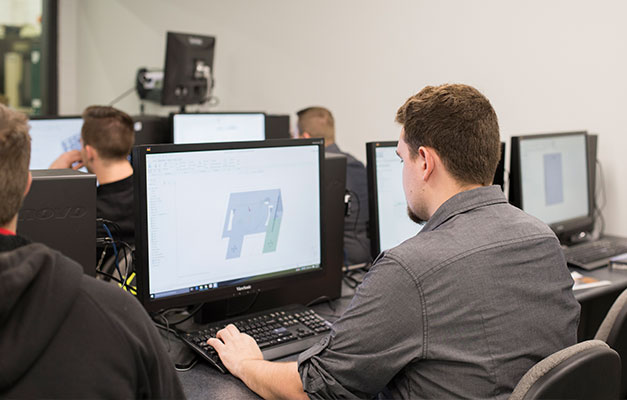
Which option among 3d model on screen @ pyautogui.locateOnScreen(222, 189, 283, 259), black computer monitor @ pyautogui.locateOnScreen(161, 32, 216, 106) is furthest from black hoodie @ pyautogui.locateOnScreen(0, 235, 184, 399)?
black computer monitor @ pyautogui.locateOnScreen(161, 32, 216, 106)

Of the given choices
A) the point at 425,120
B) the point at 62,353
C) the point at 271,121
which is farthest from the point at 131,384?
the point at 271,121

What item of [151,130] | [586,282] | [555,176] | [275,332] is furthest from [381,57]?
Answer: [275,332]

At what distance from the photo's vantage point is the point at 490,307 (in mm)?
1221

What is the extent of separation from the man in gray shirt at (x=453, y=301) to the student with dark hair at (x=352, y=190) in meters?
0.84

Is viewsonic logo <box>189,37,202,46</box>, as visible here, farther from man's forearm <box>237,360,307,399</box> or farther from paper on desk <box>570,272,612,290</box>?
man's forearm <box>237,360,307,399</box>

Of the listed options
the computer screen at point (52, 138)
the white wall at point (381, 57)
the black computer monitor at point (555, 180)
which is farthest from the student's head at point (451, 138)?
the computer screen at point (52, 138)

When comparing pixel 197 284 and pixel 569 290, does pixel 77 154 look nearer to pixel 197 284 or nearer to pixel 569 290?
pixel 197 284

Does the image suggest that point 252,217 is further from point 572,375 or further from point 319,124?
point 319,124

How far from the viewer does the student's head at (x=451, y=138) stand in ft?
4.49

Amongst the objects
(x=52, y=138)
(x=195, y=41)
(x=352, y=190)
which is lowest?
(x=352, y=190)

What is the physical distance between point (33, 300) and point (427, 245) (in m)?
0.70

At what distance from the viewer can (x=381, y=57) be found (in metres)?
4.29

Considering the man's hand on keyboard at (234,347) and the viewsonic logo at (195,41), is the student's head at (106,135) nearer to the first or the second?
the man's hand on keyboard at (234,347)

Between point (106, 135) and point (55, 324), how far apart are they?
2.03 metres
